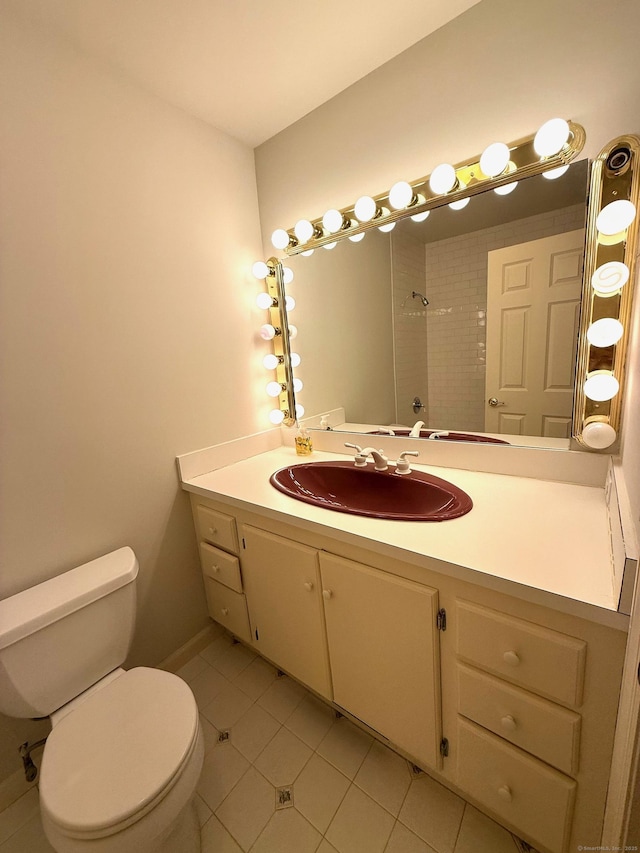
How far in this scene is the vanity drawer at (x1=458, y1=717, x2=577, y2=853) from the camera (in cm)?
75

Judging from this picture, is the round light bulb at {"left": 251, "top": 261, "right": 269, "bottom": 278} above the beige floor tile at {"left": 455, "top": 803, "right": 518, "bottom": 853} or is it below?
above

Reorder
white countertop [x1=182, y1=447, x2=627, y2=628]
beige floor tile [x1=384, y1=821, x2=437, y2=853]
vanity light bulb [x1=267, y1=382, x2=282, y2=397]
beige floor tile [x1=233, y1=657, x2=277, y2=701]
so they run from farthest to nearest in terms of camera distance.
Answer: vanity light bulb [x1=267, y1=382, x2=282, y2=397] → beige floor tile [x1=233, y1=657, x2=277, y2=701] → beige floor tile [x1=384, y1=821, x2=437, y2=853] → white countertop [x1=182, y1=447, x2=627, y2=628]

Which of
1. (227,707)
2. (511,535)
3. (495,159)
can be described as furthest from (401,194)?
(227,707)

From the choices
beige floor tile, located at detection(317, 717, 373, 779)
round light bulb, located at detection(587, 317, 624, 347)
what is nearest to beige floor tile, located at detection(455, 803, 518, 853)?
beige floor tile, located at detection(317, 717, 373, 779)

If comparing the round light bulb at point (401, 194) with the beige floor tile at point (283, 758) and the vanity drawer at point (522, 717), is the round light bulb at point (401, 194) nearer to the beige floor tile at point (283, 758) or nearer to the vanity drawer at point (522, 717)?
the vanity drawer at point (522, 717)

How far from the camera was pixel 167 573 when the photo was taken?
145 cm

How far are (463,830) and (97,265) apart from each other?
2.00 meters

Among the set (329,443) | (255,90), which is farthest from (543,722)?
(255,90)

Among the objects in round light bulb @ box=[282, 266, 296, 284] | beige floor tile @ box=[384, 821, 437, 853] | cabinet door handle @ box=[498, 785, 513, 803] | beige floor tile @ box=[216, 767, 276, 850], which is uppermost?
round light bulb @ box=[282, 266, 296, 284]

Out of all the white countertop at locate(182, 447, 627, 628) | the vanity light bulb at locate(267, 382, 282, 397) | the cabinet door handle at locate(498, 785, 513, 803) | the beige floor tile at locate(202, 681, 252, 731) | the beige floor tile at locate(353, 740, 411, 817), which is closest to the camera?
the white countertop at locate(182, 447, 627, 628)

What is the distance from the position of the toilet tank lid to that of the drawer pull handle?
1.09 meters

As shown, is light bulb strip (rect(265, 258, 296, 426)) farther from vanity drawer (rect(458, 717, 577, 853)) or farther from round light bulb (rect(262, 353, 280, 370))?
vanity drawer (rect(458, 717, 577, 853))

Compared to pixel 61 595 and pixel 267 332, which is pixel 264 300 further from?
pixel 61 595

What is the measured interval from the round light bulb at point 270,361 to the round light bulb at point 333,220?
0.62m
